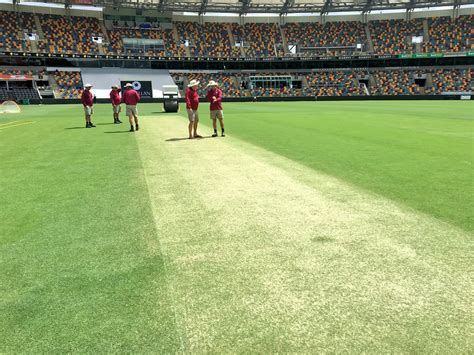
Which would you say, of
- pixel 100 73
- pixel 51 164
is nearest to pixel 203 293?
pixel 51 164

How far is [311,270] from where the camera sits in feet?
11.2

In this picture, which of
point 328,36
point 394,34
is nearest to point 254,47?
point 328,36

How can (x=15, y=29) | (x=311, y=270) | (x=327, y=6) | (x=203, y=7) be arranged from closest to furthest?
1. (x=311, y=270)
2. (x=15, y=29)
3. (x=203, y=7)
4. (x=327, y=6)

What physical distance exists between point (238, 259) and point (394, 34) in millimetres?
69854

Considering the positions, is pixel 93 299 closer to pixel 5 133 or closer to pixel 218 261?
pixel 218 261

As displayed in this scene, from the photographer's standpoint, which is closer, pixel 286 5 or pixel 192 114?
pixel 192 114

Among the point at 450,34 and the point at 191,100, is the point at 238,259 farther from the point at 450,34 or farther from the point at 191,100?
the point at 450,34

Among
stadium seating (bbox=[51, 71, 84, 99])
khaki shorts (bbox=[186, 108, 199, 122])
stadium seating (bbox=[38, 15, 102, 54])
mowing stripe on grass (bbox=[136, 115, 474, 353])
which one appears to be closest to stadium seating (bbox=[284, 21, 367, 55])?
stadium seating (bbox=[38, 15, 102, 54])

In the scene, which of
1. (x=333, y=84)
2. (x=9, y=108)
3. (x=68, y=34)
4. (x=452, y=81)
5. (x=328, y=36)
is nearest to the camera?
(x=9, y=108)

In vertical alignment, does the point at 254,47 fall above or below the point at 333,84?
above

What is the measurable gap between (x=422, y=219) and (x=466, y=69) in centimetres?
6655

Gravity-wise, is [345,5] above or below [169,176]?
above

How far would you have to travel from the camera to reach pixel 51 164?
8.50m

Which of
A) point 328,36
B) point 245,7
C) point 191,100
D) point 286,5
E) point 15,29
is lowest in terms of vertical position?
point 191,100
